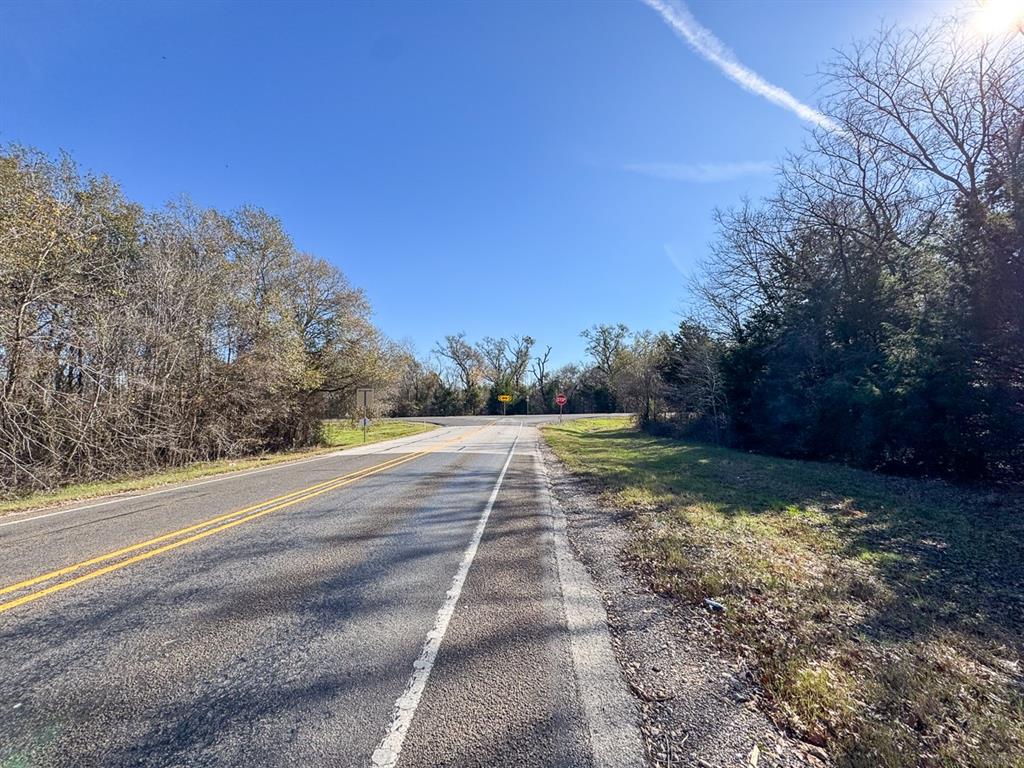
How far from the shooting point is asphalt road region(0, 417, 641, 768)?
2203mm

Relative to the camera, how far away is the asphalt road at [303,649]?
2.20m

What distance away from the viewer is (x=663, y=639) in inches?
131

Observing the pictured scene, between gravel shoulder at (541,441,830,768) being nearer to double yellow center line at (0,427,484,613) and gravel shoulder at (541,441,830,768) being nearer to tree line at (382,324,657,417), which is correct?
double yellow center line at (0,427,484,613)

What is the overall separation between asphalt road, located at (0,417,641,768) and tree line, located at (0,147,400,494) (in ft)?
19.5

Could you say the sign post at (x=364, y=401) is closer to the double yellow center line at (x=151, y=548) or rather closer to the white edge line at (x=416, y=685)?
the double yellow center line at (x=151, y=548)

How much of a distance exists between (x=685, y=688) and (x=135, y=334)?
52.3ft

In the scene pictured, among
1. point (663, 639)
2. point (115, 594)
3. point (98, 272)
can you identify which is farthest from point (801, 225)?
point (98, 272)

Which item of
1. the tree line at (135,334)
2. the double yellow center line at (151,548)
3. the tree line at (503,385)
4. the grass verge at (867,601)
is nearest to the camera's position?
the grass verge at (867,601)

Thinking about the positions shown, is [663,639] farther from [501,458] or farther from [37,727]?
[501,458]

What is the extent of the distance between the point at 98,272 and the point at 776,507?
17216 mm

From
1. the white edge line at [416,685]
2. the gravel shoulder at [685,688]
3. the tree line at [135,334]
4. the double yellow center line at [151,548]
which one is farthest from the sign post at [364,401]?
the gravel shoulder at [685,688]

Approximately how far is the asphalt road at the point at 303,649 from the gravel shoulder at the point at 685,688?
0.15 meters

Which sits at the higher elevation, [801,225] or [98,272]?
[801,225]

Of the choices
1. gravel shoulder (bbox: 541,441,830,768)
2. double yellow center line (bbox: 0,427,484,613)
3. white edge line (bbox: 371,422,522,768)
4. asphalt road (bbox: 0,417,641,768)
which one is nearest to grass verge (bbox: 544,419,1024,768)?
gravel shoulder (bbox: 541,441,830,768)
